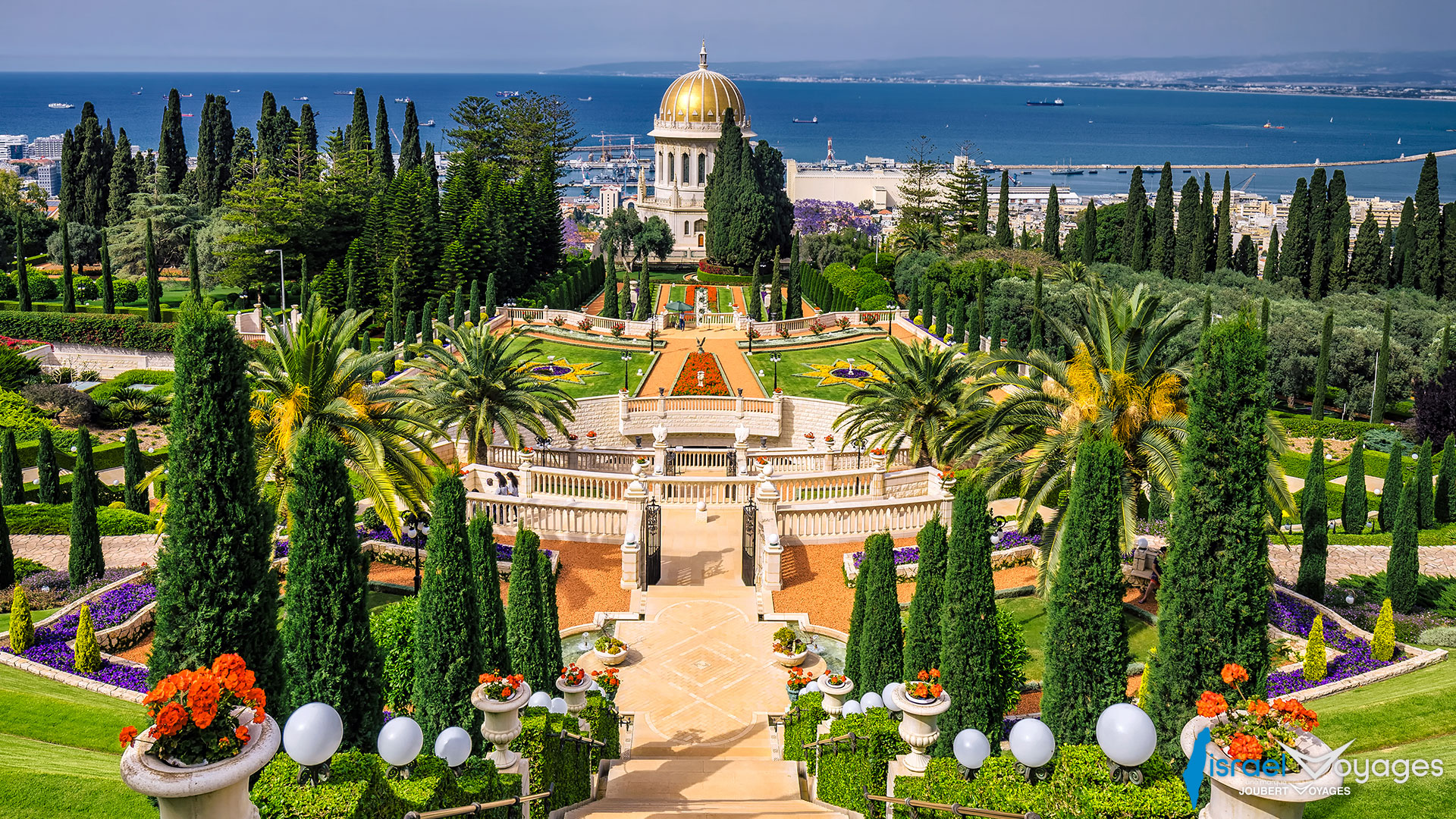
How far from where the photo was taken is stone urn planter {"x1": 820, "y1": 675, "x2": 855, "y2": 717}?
16.0 metres

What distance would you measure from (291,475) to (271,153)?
220ft

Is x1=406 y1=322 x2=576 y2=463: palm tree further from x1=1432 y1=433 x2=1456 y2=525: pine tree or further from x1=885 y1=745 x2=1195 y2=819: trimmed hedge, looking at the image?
x1=1432 y1=433 x2=1456 y2=525: pine tree

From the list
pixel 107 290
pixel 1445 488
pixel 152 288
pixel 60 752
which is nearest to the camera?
pixel 60 752

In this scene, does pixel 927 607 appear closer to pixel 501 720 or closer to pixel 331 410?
pixel 501 720

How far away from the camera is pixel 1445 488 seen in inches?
1224

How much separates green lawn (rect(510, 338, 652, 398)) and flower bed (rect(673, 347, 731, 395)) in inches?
68.9

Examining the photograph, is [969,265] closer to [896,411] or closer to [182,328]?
[896,411]

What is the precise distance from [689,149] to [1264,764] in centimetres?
9090

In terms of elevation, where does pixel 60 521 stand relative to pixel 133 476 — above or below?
below

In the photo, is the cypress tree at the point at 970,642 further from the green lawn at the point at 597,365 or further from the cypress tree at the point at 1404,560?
the green lawn at the point at 597,365

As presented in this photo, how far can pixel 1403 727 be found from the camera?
14648 millimetres

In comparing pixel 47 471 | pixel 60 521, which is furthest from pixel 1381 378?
pixel 47 471

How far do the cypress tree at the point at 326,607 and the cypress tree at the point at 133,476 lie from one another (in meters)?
22.7

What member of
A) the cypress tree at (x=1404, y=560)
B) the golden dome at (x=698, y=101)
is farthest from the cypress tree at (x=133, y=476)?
the golden dome at (x=698, y=101)
